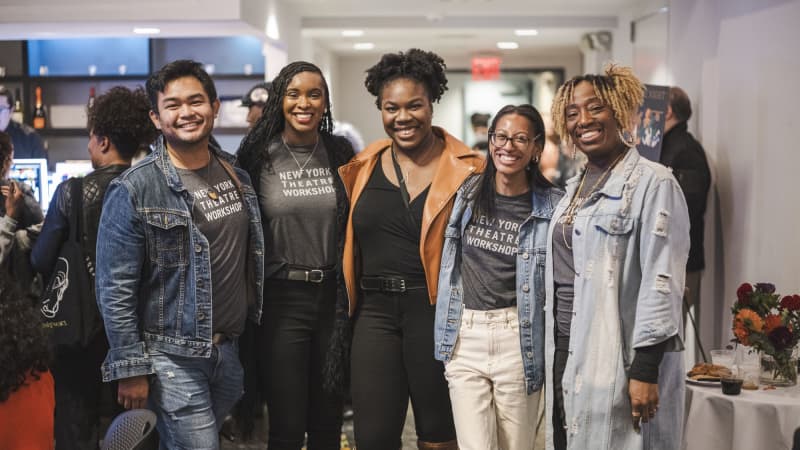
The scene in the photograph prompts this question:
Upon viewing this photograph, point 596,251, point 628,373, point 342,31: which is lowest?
point 628,373

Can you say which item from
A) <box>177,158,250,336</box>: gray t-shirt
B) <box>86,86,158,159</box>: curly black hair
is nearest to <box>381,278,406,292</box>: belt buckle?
<box>177,158,250,336</box>: gray t-shirt

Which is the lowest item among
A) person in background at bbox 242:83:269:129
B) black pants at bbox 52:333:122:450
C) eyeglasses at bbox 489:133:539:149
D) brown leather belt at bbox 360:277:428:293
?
black pants at bbox 52:333:122:450

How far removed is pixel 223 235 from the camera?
8.83 feet

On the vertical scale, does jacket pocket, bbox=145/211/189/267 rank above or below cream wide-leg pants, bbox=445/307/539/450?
above

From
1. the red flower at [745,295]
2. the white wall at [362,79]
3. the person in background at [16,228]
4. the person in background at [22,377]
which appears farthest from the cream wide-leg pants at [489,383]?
the white wall at [362,79]

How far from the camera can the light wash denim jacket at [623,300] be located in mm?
2365

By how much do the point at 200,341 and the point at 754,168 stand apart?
3.29 metres

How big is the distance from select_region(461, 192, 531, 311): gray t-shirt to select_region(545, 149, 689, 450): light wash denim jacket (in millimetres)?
292

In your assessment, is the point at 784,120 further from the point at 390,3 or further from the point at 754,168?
the point at 390,3

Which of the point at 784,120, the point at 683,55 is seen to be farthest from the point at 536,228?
the point at 683,55

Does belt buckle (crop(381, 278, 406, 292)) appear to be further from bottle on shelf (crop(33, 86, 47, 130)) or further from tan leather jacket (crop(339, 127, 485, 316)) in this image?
bottle on shelf (crop(33, 86, 47, 130))

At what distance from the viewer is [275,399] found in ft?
9.68

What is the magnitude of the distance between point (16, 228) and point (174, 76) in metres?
1.55

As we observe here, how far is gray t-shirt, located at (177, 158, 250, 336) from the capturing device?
266 cm
